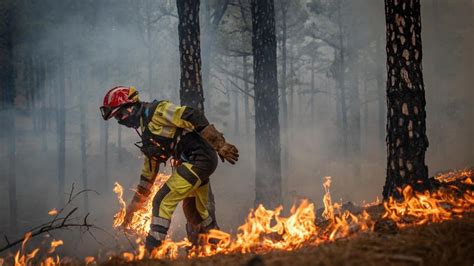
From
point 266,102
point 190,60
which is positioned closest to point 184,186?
point 190,60

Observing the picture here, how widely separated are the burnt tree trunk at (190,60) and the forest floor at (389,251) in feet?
15.4

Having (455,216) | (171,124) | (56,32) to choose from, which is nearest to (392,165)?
(455,216)

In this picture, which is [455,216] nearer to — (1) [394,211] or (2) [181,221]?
(1) [394,211]

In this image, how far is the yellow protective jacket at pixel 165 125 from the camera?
482cm

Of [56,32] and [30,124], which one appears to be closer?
[56,32]

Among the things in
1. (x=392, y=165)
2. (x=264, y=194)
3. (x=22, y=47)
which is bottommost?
(x=264, y=194)

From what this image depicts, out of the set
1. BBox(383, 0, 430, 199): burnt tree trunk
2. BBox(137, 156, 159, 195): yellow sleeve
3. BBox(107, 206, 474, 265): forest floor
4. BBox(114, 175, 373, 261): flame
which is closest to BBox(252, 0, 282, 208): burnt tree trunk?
BBox(383, 0, 430, 199): burnt tree trunk

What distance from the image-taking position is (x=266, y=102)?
413 inches

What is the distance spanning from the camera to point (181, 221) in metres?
14.0

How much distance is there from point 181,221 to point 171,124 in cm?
978

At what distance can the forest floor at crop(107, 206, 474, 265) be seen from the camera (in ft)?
9.93

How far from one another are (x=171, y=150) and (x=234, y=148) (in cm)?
89

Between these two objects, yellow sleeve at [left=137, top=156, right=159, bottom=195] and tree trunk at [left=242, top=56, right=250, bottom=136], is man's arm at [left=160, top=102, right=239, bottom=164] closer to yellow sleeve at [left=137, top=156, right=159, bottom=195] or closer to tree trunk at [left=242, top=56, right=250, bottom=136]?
yellow sleeve at [left=137, top=156, right=159, bottom=195]

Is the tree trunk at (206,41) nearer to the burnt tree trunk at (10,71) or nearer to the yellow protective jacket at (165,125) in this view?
the burnt tree trunk at (10,71)
